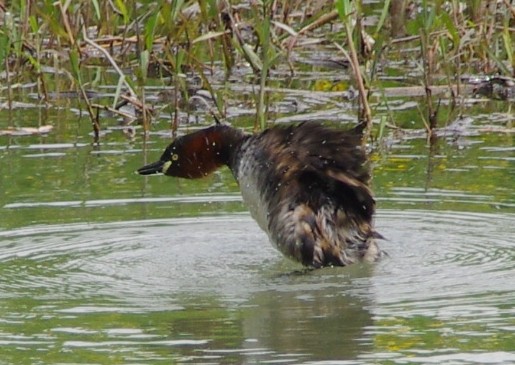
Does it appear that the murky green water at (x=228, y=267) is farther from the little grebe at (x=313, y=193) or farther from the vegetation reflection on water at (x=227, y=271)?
the little grebe at (x=313, y=193)

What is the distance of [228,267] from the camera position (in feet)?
23.4

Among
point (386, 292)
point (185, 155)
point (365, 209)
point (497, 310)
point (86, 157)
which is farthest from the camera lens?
point (86, 157)

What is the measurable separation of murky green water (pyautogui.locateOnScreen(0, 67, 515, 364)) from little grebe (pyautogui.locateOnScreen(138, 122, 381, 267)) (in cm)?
15

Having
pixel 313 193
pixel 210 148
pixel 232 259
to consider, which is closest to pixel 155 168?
pixel 210 148

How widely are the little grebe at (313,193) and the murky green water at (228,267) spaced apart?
5.8 inches

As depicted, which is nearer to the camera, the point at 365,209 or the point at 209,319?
the point at 209,319

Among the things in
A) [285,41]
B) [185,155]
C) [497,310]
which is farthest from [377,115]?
[497,310]

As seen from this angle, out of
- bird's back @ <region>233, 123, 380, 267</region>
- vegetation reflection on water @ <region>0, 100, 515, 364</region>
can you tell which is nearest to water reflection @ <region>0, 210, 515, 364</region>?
vegetation reflection on water @ <region>0, 100, 515, 364</region>

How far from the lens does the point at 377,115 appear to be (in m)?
11.0

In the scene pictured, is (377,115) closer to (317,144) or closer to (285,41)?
(285,41)

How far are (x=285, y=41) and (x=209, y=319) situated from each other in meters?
7.32

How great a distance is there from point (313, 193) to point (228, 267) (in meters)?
0.55

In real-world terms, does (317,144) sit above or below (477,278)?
above

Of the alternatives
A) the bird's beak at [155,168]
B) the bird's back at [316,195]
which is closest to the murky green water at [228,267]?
the bird's back at [316,195]
